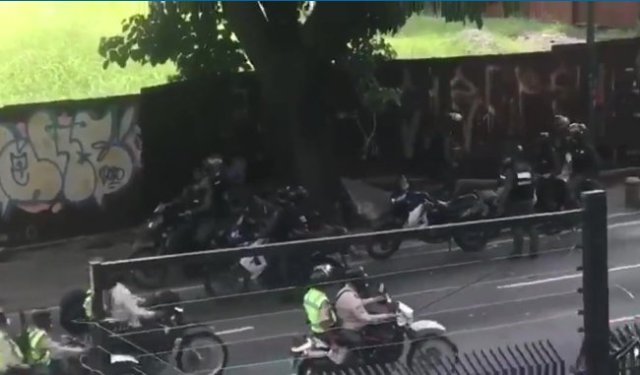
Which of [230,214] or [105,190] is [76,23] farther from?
[230,214]

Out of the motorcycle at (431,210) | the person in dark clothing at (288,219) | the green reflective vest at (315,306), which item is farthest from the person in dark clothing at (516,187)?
the green reflective vest at (315,306)

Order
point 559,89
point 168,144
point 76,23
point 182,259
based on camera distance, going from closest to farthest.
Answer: point 182,259 → point 76,23 → point 168,144 → point 559,89

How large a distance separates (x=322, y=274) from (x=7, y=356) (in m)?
1.64

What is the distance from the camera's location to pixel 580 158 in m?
6.36

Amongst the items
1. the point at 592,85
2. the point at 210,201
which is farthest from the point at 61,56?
the point at 592,85

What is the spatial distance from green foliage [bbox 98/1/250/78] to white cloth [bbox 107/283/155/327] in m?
1.41

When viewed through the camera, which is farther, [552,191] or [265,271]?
[552,191]

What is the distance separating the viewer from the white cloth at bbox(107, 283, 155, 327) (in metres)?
4.36

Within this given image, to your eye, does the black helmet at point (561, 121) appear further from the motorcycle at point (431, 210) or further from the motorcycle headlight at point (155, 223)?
the motorcycle headlight at point (155, 223)

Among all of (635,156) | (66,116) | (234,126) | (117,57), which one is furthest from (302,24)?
(635,156)

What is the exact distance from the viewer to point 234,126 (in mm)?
5660

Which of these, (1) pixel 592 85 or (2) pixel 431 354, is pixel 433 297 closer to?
(2) pixel 431 354

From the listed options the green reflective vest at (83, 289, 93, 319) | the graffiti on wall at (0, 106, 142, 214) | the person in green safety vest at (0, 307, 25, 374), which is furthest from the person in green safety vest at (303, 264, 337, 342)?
the graffiti on wall at (0, 106, 142, 214)

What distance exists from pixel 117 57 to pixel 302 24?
110 centimetres
